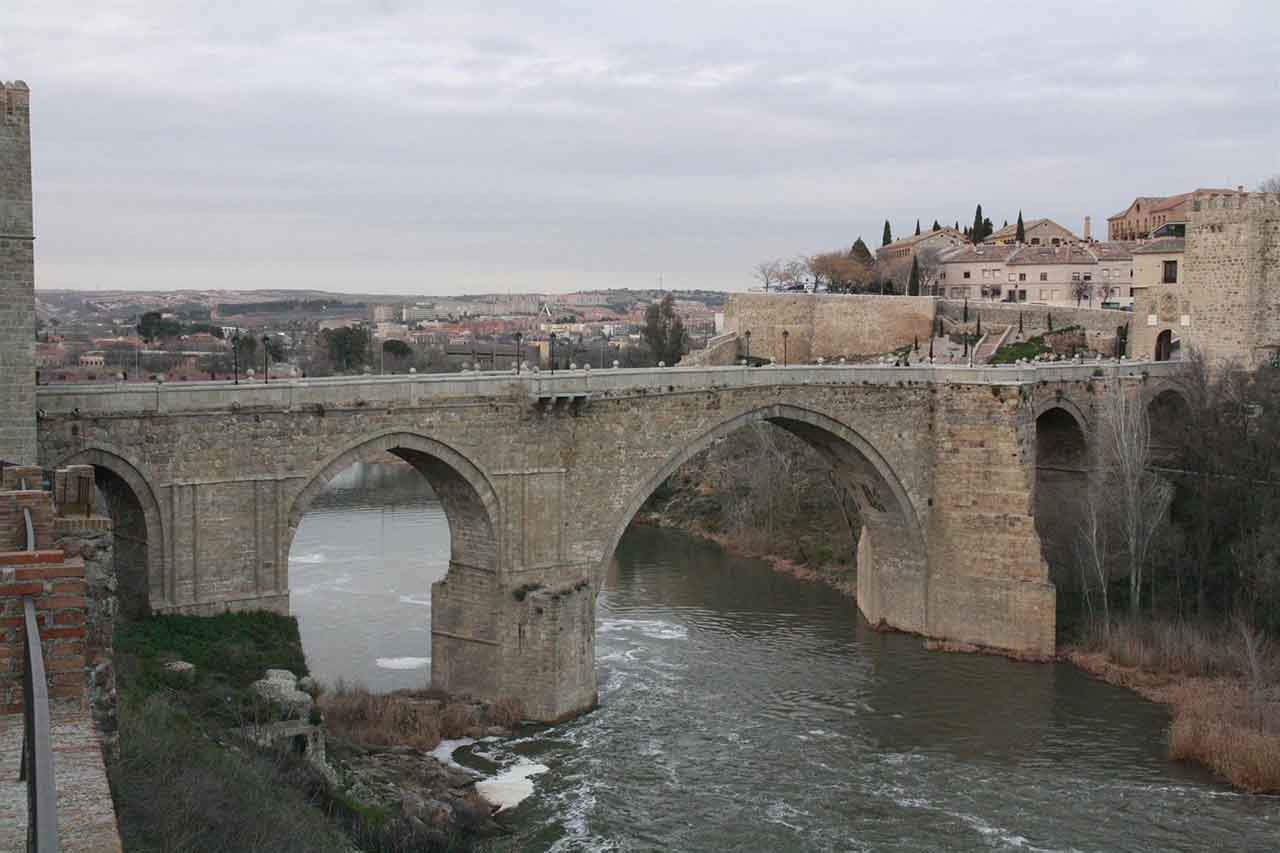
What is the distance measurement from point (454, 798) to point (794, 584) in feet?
50.3

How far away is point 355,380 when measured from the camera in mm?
17781

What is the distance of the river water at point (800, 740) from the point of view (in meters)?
15.7

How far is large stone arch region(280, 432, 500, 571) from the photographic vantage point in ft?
58.1

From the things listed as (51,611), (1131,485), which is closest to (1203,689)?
(1131,485)

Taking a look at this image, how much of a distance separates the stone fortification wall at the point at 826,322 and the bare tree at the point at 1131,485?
704 inches

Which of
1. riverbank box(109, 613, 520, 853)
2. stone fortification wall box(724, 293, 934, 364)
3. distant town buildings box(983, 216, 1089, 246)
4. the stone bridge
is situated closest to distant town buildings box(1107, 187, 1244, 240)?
distant town buildings box(983, 216, 1089, 246)

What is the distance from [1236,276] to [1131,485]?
813cm

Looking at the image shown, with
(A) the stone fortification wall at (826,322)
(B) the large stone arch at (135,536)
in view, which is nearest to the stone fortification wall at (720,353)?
(A) the stone fortification wall at (826,322)

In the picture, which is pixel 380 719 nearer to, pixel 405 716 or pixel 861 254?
pixel 405 716

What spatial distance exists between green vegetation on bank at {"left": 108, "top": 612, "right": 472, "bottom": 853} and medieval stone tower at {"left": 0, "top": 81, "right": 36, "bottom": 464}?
267 cm

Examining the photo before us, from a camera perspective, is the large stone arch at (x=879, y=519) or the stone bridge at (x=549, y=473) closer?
the stone bridge at (x=549, y=473)

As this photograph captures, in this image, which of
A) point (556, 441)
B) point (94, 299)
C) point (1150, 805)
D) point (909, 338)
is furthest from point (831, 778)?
point (94, 299)

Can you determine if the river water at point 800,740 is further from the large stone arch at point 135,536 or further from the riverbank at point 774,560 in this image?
the large stone arch at point 135,536

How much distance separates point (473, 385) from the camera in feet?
62.0
